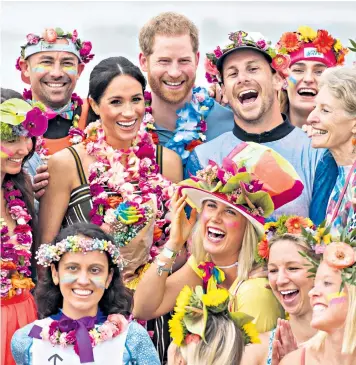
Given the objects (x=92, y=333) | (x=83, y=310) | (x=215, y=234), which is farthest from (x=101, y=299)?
(x=215, y=234)

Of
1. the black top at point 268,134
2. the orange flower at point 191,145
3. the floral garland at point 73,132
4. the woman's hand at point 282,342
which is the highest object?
the floral garland at point 73,132

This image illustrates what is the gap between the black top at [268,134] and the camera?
8453mm

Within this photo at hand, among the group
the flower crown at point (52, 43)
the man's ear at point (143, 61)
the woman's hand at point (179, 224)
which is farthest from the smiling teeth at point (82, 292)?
the flower crown at point (52, 43)

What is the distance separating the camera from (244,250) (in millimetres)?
7410

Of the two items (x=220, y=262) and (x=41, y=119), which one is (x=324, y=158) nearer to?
(x=220, y=262)

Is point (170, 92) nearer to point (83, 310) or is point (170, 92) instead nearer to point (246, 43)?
point (246, 43)

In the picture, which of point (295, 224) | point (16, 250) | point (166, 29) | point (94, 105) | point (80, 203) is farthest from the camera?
point (166, 29)

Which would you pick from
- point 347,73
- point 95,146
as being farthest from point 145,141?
point 347,73

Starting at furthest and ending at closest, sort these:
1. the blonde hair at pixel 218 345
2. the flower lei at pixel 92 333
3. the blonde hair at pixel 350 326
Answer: the flower lei at pixel 92 333 < the blonde hair at pixel 218 345 < the blonde hair at pixel 350 326

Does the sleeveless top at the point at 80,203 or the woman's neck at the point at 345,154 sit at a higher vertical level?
the woman's neck at the point at 345,154

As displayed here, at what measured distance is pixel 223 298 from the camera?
6637 millimetres

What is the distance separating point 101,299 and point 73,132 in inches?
71.3

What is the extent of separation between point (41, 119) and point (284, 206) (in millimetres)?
1558

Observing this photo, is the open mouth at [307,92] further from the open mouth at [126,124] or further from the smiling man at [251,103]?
the open mouth at [126,124]
